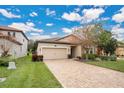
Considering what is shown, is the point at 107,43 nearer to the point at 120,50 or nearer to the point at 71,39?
the point at 120,50

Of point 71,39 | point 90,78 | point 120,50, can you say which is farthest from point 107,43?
point 90,78

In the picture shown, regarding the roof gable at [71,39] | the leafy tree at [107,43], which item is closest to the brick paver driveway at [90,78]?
the leafy tree at [107,43]

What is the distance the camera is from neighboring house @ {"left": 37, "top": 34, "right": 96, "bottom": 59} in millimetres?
25422

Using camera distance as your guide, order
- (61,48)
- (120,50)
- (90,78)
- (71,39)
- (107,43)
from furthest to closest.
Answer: (120,50), (71,39), (107,43), (61,48), (90,78)

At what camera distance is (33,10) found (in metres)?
24.8

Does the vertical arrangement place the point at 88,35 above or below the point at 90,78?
above

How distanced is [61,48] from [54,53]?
170 centimetres

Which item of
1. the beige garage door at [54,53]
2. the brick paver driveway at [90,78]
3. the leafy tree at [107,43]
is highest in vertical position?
the leafy tree at [107,43]

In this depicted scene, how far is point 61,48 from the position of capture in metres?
27.4

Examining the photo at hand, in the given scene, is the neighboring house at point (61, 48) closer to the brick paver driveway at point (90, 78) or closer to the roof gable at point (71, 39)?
the roof gable at point (71, 39)

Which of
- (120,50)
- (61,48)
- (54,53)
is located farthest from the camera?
(120,50)

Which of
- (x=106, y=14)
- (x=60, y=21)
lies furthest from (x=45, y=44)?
(x=106, y=14)

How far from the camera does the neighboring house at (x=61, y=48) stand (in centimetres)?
2542
